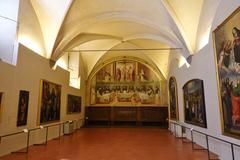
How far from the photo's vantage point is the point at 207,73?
7648 mm

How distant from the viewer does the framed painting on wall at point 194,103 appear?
8.24 meters

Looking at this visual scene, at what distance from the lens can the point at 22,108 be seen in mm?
7719

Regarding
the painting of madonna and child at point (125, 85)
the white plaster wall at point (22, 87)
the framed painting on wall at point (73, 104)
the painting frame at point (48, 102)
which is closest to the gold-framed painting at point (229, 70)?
the white plaster wall at point (22, 87)

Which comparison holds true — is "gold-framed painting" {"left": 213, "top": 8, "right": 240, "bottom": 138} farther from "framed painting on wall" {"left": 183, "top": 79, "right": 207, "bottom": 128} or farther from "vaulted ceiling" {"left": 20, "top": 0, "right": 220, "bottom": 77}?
"framed painting on wall" {"left": 183, "top": 79, "right": 207, "bottom": 128}

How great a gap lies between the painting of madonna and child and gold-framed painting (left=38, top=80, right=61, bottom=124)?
7.93 meters

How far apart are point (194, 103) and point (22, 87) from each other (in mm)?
8121

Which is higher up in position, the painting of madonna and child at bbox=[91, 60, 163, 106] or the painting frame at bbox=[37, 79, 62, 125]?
the painting of madonna and child at bbox=[91, 60, 163, 106]

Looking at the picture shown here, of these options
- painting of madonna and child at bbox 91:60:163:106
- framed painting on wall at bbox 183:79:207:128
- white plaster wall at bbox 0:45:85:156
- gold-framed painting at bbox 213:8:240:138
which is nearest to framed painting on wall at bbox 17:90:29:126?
white plaster wall at bbox 0:45:85:156

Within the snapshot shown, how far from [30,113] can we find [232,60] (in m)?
8.35

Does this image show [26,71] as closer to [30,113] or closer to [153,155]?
[30,113]

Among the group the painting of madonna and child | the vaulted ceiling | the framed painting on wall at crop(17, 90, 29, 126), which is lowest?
the framed painting on wall at crop(17, 90, 29, 126)

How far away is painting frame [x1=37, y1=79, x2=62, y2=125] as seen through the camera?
9289 millimetres

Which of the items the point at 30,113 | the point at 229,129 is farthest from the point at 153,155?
the point at 30,113

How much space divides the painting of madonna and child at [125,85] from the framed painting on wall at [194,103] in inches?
325
